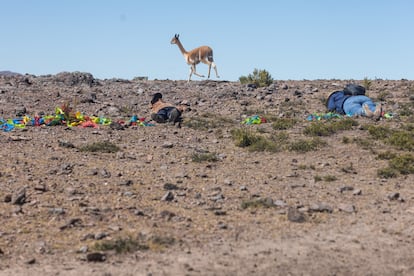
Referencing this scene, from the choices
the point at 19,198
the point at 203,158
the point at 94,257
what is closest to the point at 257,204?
the point at 94,257

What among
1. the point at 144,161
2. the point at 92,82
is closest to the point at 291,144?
the point at 144,161

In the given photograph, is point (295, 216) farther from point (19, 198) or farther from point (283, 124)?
point (283, 124)

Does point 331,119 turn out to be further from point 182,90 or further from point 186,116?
point 182,90

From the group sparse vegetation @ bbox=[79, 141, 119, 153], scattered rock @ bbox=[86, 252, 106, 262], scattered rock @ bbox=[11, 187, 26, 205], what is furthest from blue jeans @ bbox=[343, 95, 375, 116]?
scattered rock @ bbox=[86, 252, 106, 262]

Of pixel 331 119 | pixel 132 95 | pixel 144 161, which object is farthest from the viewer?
pixel 132 95

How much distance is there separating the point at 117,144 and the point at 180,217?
5.33m

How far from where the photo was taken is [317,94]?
70.3 feet

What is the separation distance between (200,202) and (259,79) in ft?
55.8

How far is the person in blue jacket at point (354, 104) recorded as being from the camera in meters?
16.3

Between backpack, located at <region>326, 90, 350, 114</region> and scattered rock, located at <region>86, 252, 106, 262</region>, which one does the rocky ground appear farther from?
backpack, located at <region>326, 90, 350, 114</region>

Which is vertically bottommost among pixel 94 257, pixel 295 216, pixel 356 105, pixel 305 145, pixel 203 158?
pixel 94 257

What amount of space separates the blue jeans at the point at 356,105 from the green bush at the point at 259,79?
24.4 feet

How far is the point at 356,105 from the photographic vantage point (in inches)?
664

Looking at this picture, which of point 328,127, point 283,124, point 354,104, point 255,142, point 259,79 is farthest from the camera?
point 259,79
